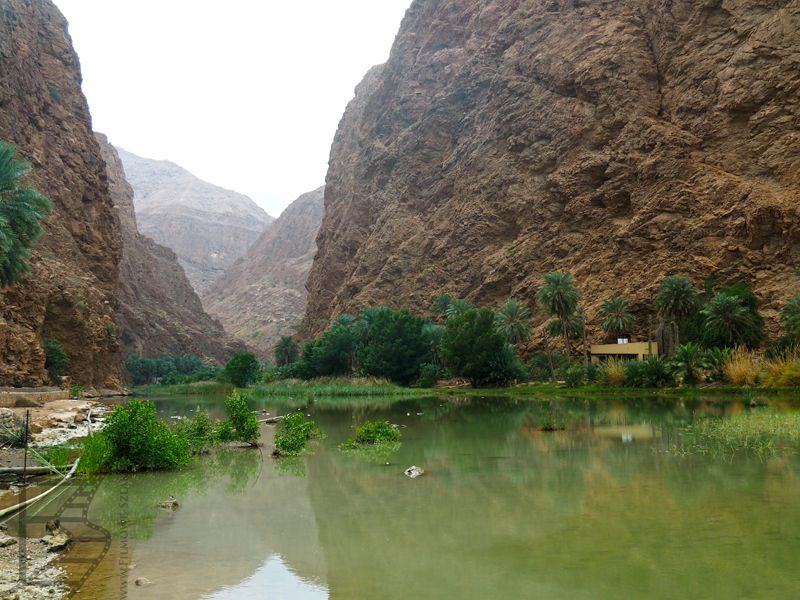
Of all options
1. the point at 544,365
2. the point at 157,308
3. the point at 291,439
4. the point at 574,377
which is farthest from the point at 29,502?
the point at 157,308

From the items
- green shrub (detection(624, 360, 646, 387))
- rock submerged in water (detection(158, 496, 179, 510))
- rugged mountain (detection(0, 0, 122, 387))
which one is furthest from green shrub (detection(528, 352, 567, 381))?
rock submerged in water (detection(158, 496, 179, 510))

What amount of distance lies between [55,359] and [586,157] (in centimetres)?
6632

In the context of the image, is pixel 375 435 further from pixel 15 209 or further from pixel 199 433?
pixel 15 209

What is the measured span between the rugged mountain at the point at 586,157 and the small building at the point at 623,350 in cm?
522

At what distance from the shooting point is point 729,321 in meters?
53.8

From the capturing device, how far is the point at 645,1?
289 feet

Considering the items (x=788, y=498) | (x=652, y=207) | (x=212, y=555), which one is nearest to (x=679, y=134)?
(x=652, y=207)

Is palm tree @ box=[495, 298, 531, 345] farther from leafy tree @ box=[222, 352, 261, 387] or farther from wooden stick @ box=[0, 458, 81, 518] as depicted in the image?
wooden stick @ box=[0, 458, 81, 518]

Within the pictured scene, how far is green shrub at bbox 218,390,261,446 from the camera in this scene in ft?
75.8

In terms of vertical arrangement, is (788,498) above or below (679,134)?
below

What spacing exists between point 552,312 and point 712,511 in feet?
180

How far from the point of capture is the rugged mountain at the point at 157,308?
140750 millimetres

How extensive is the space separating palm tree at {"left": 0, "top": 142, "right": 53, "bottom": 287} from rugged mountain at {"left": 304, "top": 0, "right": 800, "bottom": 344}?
5830cm

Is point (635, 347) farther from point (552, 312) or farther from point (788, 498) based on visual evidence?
point (788, 498)
